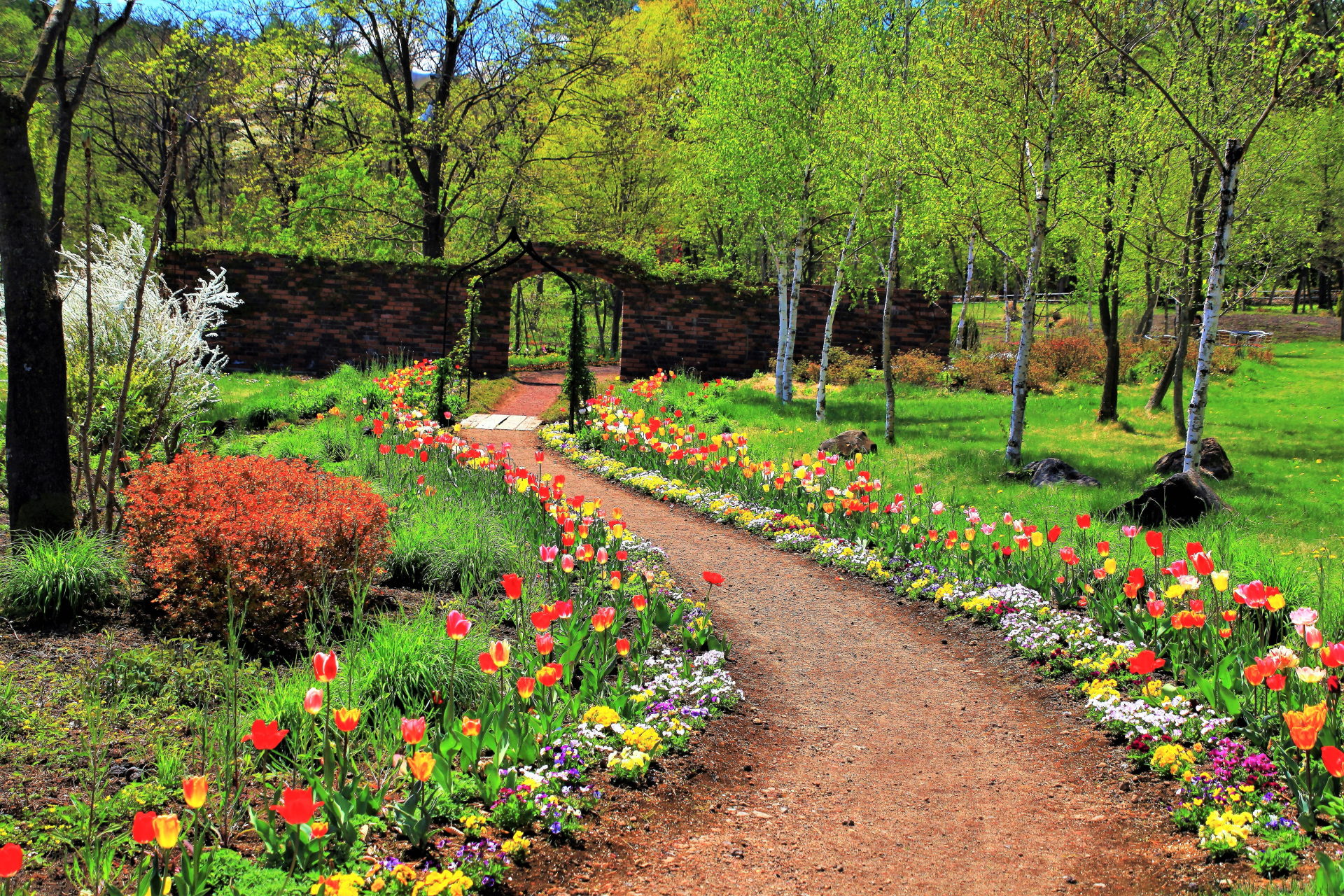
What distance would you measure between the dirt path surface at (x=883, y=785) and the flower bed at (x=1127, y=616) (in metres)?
0.26

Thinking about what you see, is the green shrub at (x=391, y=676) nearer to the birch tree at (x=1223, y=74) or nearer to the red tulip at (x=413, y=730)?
the red tulip at (x=413, y=730)

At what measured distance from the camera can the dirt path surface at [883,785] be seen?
3.30 m

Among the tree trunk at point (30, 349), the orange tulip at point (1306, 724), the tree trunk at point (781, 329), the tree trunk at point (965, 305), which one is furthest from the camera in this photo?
the tree trunk at point (965, 305)

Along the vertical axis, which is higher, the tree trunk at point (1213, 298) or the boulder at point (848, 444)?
the tree trunk at point (1213, 298)

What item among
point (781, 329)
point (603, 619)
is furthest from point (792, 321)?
point (603, 619)

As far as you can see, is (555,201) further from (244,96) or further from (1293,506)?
(1293,506)

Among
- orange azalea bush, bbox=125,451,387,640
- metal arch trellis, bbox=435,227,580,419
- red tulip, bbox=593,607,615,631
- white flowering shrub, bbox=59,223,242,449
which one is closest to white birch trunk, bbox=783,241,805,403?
metal arch trellis, bbox=435,227,580,419

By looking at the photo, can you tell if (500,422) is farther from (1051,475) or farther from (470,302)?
(1051,475)

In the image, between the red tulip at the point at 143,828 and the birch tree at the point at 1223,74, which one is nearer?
the red tulip at the point at 143,828

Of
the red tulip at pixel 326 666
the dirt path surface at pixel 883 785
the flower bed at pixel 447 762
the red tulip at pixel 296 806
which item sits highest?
the red tulip at pixel 326 666

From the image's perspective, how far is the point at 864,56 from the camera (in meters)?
14.0

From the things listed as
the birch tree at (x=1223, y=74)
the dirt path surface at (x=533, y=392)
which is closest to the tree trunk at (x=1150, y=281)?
the birch tree at (x=1223, y=74)

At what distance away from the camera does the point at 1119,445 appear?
13.3m

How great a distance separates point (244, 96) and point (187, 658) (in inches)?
931
